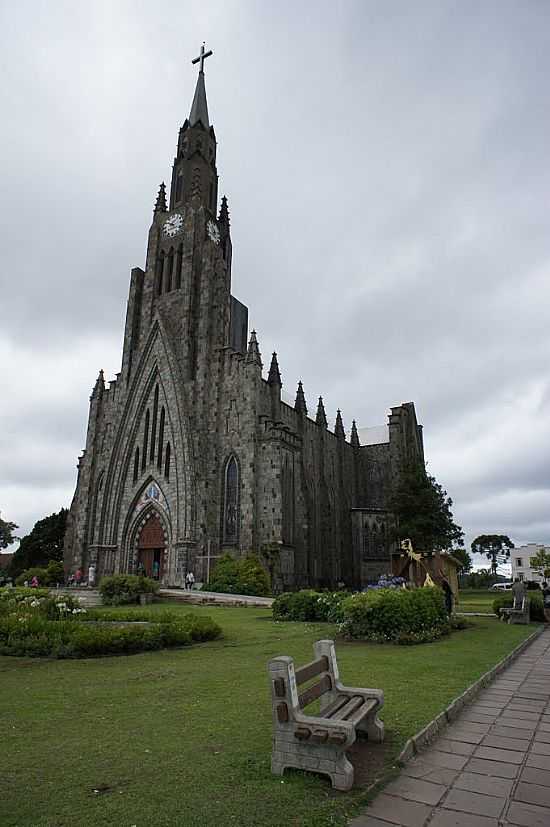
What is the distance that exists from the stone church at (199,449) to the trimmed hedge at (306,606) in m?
16.1

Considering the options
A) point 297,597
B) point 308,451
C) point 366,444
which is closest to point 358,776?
point 297,597

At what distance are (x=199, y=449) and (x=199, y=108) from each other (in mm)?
38917

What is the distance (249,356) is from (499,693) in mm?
33123

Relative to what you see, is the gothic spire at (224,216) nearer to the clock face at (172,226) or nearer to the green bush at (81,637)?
the clock face at (172,226)

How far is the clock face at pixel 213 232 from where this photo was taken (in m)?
48.5

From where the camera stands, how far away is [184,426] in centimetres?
4006

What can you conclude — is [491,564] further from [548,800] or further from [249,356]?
[548,800]

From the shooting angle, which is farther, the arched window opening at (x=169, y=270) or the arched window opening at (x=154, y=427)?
the arched window opening at (x=169, y=270)

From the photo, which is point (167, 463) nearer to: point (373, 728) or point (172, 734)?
point (172, 734)

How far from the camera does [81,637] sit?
12148 millimetres

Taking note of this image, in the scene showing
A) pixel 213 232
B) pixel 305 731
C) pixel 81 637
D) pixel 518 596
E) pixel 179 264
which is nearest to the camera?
pixel 305 731

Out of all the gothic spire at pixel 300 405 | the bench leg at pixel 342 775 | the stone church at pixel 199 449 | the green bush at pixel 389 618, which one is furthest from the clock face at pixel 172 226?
the bench leg at pixel 342 775

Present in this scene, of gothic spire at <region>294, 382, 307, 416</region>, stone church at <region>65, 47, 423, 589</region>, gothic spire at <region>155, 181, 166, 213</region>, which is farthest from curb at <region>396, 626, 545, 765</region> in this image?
gothic spire at <region>155, 181, 166, 213</region>

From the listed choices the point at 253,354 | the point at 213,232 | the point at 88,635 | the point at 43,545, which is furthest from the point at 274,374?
the point at 43,545
